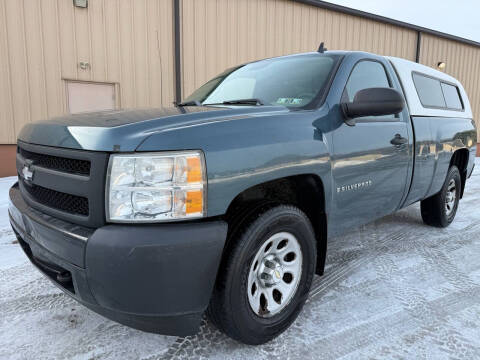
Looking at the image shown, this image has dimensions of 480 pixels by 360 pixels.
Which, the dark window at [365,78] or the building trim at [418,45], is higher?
the building trim at [418,45]

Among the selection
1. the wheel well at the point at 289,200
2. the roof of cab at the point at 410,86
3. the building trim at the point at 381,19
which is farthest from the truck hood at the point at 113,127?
the building trim at the point at 381,19

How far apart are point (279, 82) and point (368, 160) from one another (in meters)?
0.87

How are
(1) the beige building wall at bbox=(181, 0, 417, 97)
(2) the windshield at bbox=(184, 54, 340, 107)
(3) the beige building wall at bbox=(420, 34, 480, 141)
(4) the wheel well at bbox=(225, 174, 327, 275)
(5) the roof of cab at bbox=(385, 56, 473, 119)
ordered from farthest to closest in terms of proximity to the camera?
(3) the beige building wall at bbox=(420, 34, 480, 141) → (1) the beige building wall at bbox=(181, 0, 417, 97) → (5) the roof of cab at bbox=(385, 56, 473, 119) → (2) the windshield at bbox=(184, 54, 340, 107) → (4) the wheel well at bbox=(225, 174, 327, 275)

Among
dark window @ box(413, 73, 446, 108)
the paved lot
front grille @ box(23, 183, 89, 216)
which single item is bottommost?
the paved lot

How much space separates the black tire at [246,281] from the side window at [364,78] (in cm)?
102

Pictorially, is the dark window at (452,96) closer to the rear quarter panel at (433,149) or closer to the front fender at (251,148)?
the rear quarter panel at (433,149)

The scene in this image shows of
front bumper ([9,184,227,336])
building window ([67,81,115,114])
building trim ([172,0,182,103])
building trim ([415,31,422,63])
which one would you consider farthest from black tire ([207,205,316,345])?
building trim ([415,31,422,63])

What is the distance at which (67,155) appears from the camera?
1.66 metres

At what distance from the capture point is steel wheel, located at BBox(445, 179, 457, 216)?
4.30 m

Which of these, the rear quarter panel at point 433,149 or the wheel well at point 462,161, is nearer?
the rear quarter panel at point 433,149

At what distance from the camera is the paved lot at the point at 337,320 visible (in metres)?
1.94

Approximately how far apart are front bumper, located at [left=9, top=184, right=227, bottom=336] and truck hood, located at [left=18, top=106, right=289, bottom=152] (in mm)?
373

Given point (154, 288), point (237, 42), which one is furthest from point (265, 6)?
point (154, 288)

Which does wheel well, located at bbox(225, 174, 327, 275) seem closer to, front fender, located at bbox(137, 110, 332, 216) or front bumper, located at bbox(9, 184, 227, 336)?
front fender, located at bbox(137, 110, 332, 216)
